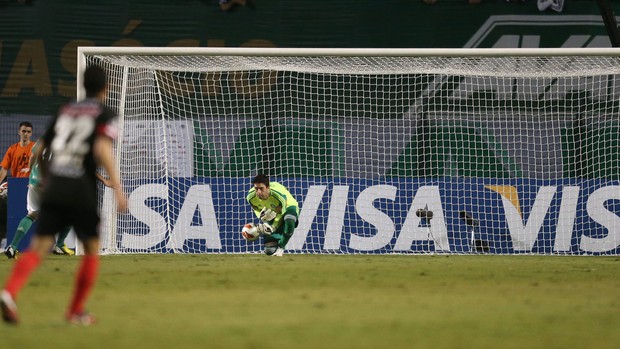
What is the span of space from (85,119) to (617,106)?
47.7 feet

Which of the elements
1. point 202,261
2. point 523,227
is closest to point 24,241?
point 202,261

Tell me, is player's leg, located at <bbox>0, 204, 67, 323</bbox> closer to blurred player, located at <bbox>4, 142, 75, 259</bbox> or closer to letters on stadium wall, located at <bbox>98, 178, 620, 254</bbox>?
blurred player, located at <bbox>4, 142, 75, 259</bbox>

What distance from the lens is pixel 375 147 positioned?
2172 cm

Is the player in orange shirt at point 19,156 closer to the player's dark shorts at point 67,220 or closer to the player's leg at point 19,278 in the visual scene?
the player's dark shorts at point 67,220

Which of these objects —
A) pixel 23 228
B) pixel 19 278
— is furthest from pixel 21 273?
pixel 23 228

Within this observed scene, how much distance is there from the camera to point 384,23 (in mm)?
23891

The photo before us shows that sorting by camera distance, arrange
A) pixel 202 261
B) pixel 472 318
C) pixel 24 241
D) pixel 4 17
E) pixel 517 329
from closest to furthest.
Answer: pixel 517 329
pixel 472 318
pixel 202 261
pixel 24 241
pixel 4 17

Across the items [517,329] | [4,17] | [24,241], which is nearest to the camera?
[517,329]

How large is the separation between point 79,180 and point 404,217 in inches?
469

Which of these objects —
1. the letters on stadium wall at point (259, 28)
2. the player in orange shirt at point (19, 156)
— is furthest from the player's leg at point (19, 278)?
the letters on stadium wall at point (259, 28)

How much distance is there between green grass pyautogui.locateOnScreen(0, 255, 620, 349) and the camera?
7520mm

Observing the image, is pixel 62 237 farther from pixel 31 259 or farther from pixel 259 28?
pixel 31 259

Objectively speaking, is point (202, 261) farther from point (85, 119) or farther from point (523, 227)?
point (85, 119)

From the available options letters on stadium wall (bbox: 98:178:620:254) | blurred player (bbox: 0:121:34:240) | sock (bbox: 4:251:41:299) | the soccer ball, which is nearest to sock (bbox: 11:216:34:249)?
Answer: blurred player (bbox: 0:121:34:240)
